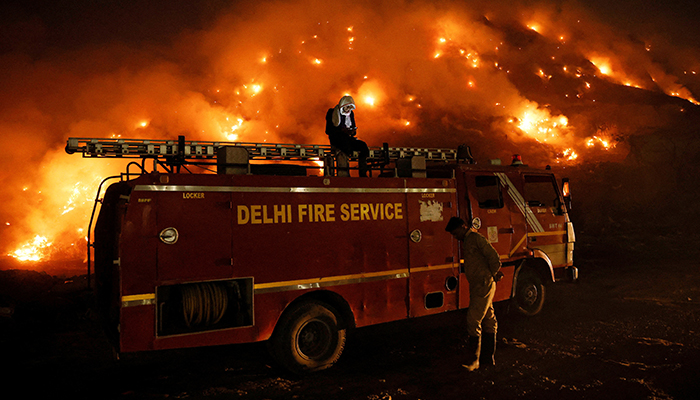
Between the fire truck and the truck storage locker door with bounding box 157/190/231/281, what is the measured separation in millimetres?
11

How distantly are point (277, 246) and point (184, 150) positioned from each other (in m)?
1.69

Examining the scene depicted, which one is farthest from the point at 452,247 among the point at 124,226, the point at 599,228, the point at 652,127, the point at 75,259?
the point at 652,127

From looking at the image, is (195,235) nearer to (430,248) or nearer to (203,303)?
(203,303)

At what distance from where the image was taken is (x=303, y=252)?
4957 mm

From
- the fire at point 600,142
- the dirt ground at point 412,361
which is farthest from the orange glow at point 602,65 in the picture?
the dirt ground at point 412,361

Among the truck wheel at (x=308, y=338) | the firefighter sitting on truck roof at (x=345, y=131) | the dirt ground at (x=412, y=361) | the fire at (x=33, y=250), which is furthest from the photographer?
the fire at (x=33, y=250)

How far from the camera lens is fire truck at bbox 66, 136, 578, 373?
4180 millimetres

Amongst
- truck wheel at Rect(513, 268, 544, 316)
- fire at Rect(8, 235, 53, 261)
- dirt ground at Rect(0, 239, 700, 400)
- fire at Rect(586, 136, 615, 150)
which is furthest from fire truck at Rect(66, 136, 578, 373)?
fire at Rect(586, 136, 615, 150)

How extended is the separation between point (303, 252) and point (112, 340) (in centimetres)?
217

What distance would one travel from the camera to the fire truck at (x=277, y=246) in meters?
4.18

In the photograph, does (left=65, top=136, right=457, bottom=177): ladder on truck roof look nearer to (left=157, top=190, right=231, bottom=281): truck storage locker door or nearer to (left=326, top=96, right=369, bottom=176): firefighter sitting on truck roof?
(left=326, top=96, right=369, bottom=176): firefighter sitting on truck roof

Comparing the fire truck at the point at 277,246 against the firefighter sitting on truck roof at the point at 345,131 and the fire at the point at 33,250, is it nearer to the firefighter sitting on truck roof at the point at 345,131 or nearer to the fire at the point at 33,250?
the firefighter sitting on truck roof at the point at 345,131

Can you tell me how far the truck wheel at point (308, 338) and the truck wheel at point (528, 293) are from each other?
11.8 feet

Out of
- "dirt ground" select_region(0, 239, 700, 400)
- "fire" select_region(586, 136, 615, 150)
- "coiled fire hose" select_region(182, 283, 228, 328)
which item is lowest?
"dirt ground" select_region(0, 239, 700, 400)
